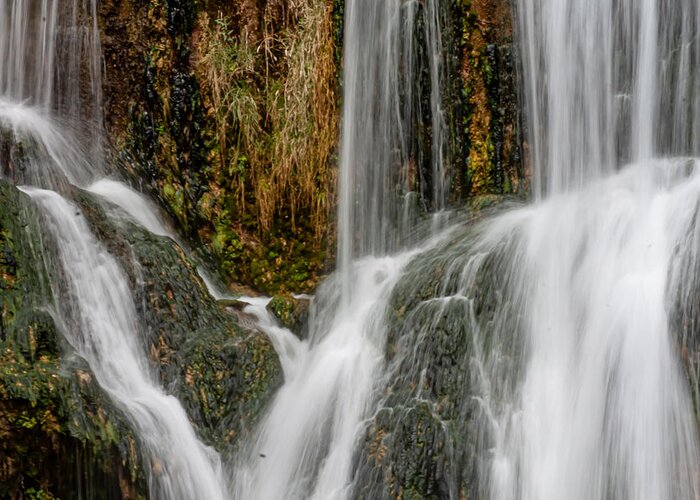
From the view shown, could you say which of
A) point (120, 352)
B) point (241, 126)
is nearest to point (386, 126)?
point (241, 126)

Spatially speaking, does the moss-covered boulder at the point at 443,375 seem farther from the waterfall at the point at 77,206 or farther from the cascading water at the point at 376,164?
the waterfall at the point at 77,206

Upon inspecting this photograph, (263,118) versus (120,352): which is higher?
(263,118)

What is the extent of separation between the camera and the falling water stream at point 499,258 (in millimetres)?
5703

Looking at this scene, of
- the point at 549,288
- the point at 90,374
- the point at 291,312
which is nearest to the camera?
the point at 90,374

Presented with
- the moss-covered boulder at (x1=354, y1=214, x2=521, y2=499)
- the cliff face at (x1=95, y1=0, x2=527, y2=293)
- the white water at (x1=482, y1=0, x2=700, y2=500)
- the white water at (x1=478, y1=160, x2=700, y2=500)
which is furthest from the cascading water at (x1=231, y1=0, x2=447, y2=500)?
the white water at (x1=478, y1=160, x2=700, y2=500)

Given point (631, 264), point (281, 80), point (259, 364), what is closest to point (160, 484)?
point (259, 364)

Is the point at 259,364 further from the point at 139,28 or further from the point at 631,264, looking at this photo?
the point at 139,28

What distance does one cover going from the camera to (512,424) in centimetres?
592

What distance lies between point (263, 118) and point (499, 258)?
283 centimetres

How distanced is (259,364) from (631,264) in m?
2.72

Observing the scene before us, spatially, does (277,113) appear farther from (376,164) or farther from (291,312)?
(291,312)

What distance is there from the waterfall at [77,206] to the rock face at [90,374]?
0.44 ft

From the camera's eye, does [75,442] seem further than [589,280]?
No

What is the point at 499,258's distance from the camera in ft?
22.0
